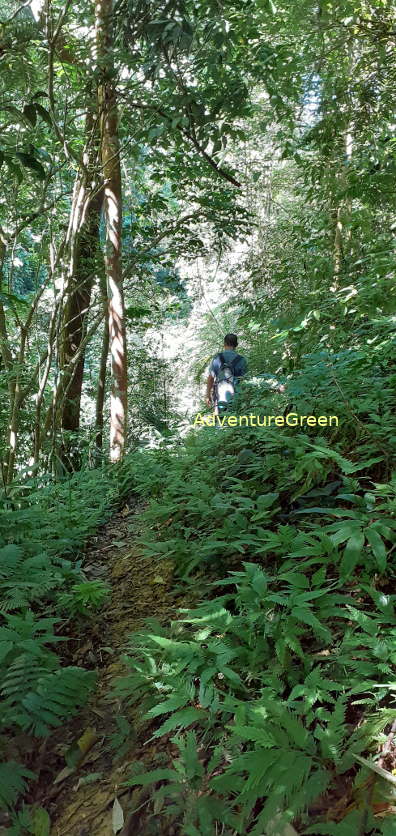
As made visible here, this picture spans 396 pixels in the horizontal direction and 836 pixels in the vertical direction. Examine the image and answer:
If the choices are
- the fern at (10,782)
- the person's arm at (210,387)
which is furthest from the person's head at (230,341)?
the fern at (10,782)

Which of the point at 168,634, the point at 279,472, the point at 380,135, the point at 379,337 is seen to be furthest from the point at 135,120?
the point at 168,634

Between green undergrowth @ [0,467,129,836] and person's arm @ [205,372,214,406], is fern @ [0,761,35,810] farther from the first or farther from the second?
person's arm @ [205,372,214,406]

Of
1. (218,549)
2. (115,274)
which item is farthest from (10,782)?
(115,274)

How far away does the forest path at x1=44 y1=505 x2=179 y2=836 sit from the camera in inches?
71.1

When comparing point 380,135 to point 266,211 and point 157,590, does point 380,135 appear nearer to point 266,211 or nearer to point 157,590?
point 157,590

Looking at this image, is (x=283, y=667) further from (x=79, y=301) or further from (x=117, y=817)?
(x=79, y=301)

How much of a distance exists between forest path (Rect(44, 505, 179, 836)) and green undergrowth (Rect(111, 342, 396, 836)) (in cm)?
13

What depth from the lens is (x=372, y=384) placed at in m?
3.60

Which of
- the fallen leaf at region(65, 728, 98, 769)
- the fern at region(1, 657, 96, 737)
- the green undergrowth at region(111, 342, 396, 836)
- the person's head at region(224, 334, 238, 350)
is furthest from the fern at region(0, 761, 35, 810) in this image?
the person's head at region(224, 334, 238, 350)

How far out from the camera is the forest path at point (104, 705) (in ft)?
5.92

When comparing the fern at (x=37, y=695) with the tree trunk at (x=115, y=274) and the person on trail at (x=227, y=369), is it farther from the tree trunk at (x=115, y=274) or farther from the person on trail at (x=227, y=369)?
the person on trail at (x=227, y=369)

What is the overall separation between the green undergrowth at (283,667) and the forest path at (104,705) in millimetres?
127

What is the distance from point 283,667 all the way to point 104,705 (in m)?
0.88

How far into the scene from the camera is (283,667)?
1.90 metres
